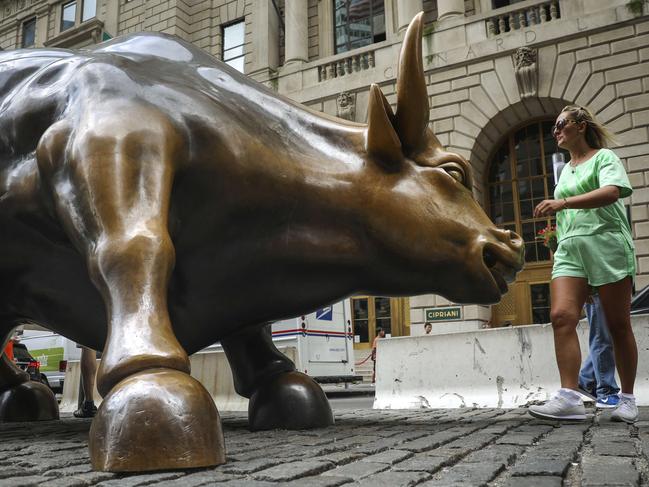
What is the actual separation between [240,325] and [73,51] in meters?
1.44

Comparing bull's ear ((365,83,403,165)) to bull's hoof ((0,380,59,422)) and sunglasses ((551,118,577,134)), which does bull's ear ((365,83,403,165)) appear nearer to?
sunglasses ((551,118,577,134))

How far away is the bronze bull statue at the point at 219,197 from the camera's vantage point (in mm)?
2303

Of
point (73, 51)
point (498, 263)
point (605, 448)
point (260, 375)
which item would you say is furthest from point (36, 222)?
point (605, 448)

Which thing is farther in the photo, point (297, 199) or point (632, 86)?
point (632, 86)

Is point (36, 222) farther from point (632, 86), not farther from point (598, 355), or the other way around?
point (632, 86)

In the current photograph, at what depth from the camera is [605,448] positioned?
2359 mm

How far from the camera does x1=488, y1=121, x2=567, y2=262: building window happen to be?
56.4 feet

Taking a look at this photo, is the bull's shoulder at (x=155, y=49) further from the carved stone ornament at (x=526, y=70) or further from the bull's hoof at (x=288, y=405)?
the carved stone ornament at (x=526, y=70)

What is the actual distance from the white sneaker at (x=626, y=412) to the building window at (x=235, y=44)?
19.7 metres

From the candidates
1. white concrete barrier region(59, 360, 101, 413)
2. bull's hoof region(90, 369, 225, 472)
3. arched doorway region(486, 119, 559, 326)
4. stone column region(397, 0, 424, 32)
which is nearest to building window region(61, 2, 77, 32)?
stone column region(397, 0, 424, 32)

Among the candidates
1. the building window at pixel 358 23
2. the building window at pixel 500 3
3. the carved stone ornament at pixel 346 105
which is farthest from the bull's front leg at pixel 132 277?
the building window at pixel 358 23

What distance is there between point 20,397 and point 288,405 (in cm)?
204

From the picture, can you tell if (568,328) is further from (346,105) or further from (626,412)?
(346,105)

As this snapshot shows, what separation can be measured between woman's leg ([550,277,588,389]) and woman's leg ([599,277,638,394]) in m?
0.15
